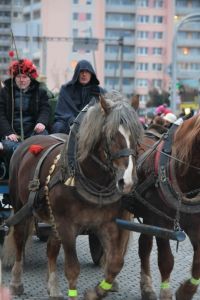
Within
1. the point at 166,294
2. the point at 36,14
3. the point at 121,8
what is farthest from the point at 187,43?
the point at 166,294

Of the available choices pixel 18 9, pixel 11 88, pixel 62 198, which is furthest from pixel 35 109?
pixel 18 9

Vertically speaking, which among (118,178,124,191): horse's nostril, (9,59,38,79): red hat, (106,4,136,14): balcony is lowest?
(118,178,124,191): horse's nostril

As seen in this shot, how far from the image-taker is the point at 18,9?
10375 centimetres

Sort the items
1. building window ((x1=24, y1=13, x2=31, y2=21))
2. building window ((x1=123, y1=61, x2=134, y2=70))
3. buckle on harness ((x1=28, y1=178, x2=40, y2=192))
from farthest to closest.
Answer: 1. building window ((x1=24, y1=13, x2=31, y2=21))
2. building window ((x1=123, y1=61, x2=134, y2=70))
3. buckle on harness ((x1=28, y1=178, x2=40, y2=192))

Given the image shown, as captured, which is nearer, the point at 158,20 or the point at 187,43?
the point at 158,20

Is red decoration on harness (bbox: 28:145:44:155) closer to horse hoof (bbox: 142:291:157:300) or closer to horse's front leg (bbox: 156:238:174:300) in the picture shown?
horse's front leg (bbox: 156:238:174:300)

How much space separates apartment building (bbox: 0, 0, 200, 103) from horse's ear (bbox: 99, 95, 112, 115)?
84664 millimetres

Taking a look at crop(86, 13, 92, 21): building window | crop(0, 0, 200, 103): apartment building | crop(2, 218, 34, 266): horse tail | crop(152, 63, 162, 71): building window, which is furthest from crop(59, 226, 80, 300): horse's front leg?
crop(152, 63, 162, 71): building window

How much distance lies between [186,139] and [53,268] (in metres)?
1.95

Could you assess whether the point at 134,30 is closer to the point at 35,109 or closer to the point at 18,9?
the point at 18,9

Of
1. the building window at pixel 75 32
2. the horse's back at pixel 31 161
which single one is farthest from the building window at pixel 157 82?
the horse's back at pixel 31 161

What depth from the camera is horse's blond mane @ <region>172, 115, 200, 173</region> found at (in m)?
5.57

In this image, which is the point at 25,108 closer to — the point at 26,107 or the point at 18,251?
the point at 26,107

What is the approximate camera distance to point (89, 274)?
7652 mm
